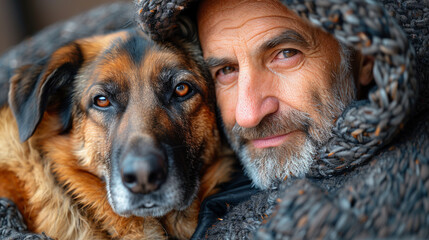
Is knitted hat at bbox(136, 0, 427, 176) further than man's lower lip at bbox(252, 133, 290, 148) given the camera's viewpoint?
No

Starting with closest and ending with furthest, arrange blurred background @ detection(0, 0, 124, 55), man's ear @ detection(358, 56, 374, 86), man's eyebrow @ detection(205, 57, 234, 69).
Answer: man's ear @ detection(358, 56, 374, 86), man's eyebrow @ detection(205, 57, 234, 69), blurred background @ detection(0, 0, 124, 55)

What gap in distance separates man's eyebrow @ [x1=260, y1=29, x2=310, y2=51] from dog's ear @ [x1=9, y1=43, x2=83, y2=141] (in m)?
1.32

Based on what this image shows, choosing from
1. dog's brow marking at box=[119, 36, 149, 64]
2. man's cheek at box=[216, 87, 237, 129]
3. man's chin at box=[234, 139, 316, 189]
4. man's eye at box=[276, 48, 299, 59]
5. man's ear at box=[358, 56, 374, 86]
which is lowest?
man's chin at box=[234, 139, 316, 189]

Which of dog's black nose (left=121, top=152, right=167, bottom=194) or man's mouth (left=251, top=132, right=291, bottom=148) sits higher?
dog's black nose (left=121, top=152, right=167, bottom=194)

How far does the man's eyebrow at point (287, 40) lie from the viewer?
71.6 inches

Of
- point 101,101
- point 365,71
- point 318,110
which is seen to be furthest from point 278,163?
point 101,101

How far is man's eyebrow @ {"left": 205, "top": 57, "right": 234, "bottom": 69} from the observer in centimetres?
206

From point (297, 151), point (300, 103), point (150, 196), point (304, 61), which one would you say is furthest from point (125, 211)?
point (304, 61)

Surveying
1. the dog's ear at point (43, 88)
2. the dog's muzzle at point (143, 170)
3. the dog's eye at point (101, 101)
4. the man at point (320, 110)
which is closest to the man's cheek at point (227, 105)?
the man at point (320, 110)

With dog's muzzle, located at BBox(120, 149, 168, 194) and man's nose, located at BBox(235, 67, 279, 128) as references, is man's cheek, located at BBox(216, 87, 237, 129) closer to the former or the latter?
man's nose, located at BBox(235, 67, 279, 128)

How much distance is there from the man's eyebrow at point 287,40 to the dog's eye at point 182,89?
573 mm

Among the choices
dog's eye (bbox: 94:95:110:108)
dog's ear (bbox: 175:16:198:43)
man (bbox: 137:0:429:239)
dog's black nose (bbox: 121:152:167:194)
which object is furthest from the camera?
dog's ear (bbox: 175:16:198:43)

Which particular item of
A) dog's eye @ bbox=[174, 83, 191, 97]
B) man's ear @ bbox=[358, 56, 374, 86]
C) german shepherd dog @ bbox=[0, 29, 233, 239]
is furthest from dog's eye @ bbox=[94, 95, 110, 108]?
man's ear @ bbox=[358, 56, 374, 86]

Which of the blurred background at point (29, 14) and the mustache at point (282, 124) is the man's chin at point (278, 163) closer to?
the mustache at point (282, 124)
